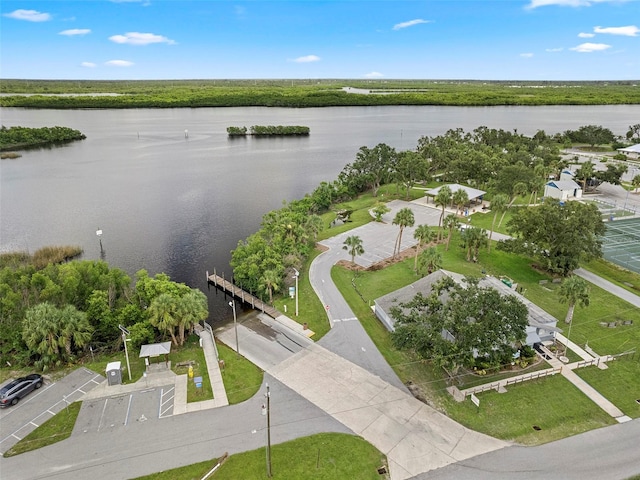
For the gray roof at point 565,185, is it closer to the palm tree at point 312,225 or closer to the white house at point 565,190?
the white house at point 565,190

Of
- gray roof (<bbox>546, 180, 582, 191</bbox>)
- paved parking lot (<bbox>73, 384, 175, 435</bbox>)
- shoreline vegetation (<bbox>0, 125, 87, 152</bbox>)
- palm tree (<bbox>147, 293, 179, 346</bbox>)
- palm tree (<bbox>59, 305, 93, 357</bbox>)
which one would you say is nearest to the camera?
paved parking lot (<bbox>73, 384, 175, 435</bbox>)

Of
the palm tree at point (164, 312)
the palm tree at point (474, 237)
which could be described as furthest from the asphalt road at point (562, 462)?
the palm tree at point (474, 237)

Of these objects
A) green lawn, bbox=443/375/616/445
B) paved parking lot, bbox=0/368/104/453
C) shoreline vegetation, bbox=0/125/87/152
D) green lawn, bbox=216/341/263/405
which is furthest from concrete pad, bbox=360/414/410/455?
shoreline vegetation, bbox=0/125/87/152

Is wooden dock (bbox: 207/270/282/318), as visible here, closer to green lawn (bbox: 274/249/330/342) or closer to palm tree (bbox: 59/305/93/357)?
green lawn (bbox: 274/249/330/342)

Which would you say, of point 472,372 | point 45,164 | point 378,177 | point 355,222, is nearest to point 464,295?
point 472,372

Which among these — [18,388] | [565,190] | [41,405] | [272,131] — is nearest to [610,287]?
[565,190]

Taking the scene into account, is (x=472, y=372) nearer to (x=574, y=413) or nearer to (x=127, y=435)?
(x=574, y=413)

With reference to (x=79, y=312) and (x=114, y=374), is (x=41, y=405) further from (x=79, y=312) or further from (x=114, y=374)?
Answer: (x=79, y=312)
